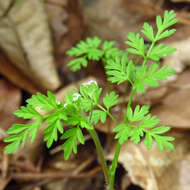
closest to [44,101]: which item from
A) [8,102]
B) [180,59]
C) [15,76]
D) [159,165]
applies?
[159,165]

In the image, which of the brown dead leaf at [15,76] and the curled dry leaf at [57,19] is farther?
the curled dry leaf at [57,19]

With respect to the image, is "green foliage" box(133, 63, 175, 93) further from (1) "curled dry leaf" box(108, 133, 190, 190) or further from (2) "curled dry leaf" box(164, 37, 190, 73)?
(2) "curled dry leaf" box(164, 37, 190, 73)

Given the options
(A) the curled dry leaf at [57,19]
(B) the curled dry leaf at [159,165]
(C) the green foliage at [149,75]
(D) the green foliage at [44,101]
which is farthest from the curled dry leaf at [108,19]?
(D) the green foliage at [44,101]

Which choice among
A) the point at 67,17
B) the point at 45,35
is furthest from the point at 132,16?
the point at 45,35

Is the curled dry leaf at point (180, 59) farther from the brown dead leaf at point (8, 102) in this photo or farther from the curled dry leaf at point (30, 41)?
the brown dead leaf at point (8, 102)

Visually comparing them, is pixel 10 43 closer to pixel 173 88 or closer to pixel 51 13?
pixel 51 13

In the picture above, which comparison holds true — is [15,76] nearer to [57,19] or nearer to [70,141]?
[57,19]

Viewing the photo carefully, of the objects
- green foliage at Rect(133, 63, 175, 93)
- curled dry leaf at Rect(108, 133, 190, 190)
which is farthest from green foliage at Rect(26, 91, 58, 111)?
curled dry leaf at Rect(108, 133, 190, 190)
